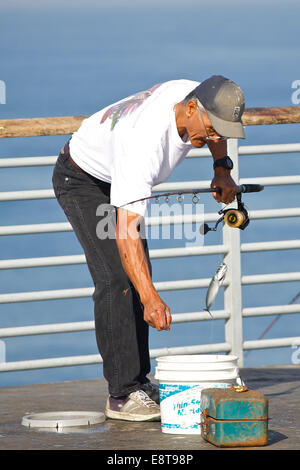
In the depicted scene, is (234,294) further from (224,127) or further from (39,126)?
(224,127)

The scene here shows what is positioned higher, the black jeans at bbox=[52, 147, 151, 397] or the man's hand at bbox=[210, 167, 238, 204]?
the man's hand at bbox=[210, 167, 238, 204]

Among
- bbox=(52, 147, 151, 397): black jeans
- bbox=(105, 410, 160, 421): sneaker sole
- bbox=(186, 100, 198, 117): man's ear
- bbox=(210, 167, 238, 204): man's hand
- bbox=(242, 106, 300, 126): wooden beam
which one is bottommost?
bbox=(105, 410, 160, 421): sneaker sole

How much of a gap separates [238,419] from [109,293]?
0.85 meters

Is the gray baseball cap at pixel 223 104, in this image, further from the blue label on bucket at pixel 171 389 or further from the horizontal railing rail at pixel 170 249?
the horizontal railing rail at pixel 170 249

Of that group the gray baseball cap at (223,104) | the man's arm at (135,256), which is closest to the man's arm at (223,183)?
the gray baseball cap at (223,104)

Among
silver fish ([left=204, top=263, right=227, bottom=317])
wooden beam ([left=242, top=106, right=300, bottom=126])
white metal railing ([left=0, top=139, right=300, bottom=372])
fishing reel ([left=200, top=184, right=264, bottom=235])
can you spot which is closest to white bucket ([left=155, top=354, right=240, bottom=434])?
silver fish ([left=204, top=263, right=227, bottom=317])

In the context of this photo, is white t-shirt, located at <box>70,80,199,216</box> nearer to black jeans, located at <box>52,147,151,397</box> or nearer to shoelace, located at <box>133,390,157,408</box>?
black jeans, located at <box>52,147,151,397</box>

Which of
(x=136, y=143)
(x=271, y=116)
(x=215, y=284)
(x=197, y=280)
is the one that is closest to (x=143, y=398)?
(x=215, y=284)

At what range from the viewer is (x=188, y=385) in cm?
347

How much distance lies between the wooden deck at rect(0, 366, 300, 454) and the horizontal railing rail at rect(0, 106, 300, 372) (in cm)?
28

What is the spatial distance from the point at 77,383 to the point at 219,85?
2040 mm

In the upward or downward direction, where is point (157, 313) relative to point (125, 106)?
downward

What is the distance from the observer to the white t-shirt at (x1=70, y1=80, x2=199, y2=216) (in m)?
3.31
